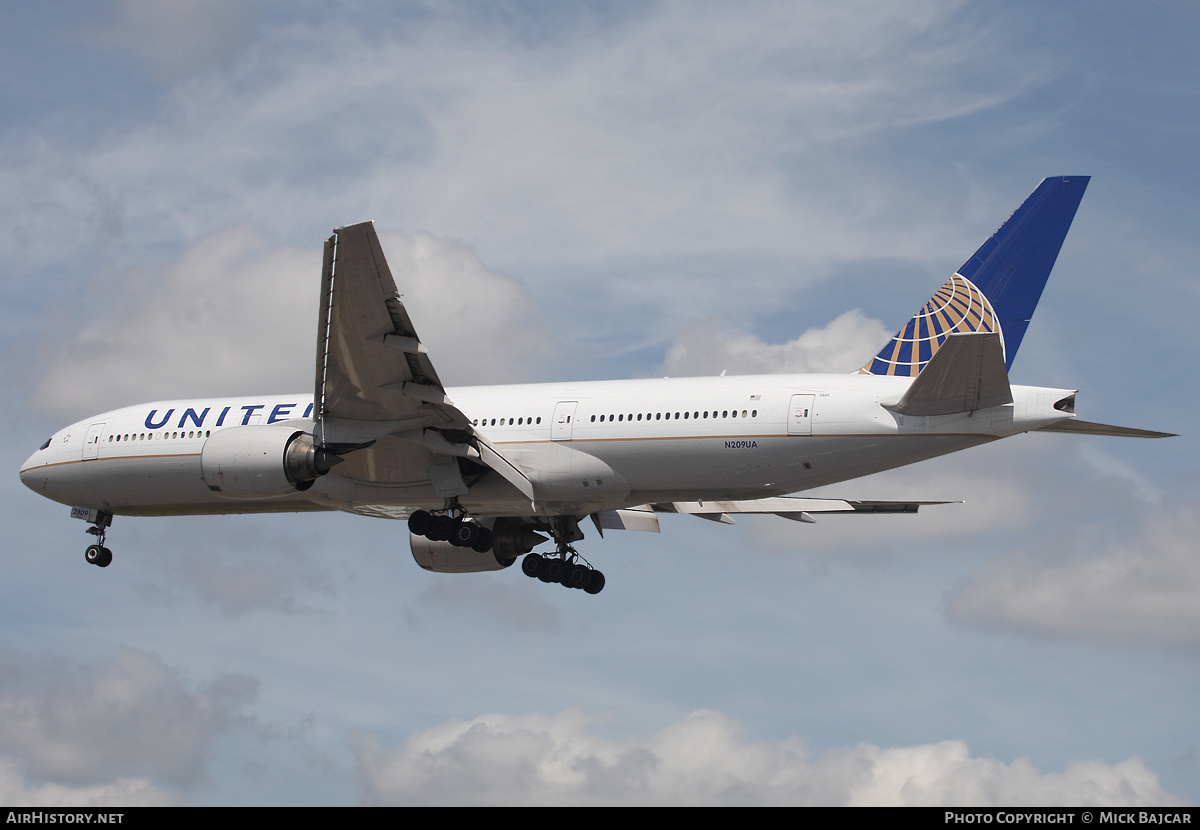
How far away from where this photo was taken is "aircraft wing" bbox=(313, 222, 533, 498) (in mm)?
20516

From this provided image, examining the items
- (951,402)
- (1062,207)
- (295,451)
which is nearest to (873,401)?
(951,402)

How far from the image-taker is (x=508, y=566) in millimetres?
29938

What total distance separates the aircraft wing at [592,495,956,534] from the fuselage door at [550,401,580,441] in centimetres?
345

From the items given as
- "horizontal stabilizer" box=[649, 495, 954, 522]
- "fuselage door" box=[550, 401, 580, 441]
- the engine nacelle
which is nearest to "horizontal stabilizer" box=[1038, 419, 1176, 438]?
"horizontal stabilizer" box=[649, 495, 954, 522]

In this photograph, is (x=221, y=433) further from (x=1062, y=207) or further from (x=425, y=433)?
(x=1062, y=207)

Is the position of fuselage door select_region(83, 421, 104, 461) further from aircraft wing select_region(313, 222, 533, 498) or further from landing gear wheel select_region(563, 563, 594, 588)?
landing gear wheel select_region(563, 563, 594, 588)

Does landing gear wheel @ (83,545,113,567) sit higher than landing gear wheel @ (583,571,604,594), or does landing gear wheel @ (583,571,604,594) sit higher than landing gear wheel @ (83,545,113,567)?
landing gear wheel @ (83,545,113,567)

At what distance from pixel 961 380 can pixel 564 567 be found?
10427mm

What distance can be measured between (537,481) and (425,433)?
92.5 inches

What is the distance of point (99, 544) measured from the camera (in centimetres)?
2914

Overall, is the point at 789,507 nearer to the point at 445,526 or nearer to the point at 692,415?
the point at 692,415

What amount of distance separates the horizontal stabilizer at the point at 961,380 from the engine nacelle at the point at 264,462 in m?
10.6
